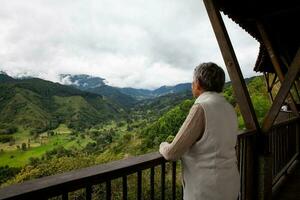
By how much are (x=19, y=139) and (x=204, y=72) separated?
7693cm

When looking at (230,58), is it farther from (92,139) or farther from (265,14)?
(92,139)

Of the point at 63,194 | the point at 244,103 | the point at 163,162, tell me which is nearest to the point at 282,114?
the point at 244,103

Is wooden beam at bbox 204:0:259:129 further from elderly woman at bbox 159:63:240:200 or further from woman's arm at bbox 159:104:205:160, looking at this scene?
woman's arm at bbox 159:104:205:160

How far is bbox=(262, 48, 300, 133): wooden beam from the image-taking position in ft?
11.0

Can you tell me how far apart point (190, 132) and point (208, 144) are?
0.40 feet

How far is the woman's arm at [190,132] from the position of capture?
157 centimetres

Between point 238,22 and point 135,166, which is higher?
point 238,22

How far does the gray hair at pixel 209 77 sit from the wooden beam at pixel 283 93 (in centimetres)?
197

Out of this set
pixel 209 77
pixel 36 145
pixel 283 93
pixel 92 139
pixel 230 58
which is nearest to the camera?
pixel 209 77

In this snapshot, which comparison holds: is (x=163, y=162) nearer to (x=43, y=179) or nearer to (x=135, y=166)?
(x=135, y=166)

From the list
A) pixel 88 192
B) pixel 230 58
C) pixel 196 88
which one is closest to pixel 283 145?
pixel 230 58

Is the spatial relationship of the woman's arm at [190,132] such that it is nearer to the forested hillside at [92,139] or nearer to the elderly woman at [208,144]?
the elderly woman at [208,144]

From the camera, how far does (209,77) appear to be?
5.65 feet

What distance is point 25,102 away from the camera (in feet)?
277
